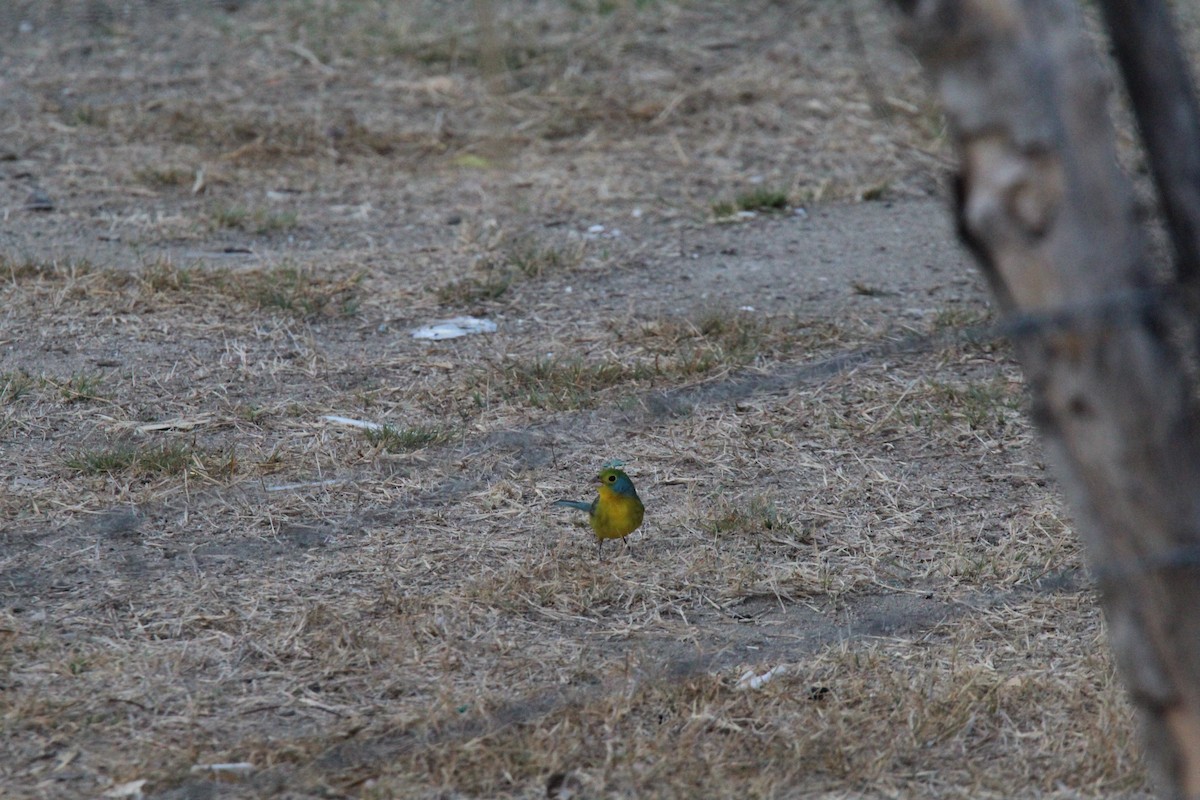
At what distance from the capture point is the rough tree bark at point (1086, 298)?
1629mm

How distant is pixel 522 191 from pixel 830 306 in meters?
1.95

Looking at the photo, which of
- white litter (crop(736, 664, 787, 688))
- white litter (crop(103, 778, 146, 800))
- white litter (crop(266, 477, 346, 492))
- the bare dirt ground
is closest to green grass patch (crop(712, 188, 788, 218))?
the bare dirt ground

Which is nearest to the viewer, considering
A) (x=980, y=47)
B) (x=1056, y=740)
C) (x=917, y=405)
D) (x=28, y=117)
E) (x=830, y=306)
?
(x=980, y=47)

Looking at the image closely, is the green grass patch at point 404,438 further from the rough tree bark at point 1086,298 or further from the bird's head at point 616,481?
the rough tree bark at point 1086,298

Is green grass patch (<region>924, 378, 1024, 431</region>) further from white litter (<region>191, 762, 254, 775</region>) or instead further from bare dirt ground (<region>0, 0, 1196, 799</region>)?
white litter (<region>191, 762, 254, 775</region>)

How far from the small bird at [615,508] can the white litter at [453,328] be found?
1.66 m

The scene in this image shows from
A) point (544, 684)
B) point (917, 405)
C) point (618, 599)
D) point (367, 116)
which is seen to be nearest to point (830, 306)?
point (917, 405)

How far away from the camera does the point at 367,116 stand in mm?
7602

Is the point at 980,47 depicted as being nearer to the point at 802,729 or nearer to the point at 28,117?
the point at 802,729

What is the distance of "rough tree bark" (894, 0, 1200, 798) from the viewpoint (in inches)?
64.1

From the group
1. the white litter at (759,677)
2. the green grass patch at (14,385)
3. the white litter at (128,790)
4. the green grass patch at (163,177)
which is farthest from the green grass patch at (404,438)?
the green grass patch at (163,177)

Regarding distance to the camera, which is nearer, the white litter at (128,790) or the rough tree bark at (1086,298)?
the rough tree bark at (1086,298)

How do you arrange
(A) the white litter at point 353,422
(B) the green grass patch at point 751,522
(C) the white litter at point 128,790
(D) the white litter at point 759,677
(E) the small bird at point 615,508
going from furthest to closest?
(A) the white litter at point 353,422
(B) the green grass patch at point 751,522
(E) the small bird at point 615,508
(D) the white litter at point 759,677
(C) the white litter at point 128,790

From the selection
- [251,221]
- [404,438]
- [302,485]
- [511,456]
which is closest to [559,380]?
[511,456]
